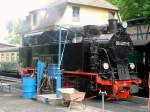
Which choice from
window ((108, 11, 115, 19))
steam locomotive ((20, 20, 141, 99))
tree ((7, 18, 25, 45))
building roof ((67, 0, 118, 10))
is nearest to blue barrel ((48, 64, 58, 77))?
steam locomotive ((20, 20, 141, 99))

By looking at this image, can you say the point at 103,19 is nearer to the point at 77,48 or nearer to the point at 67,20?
the point at 67,20

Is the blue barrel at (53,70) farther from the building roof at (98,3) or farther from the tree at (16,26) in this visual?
the building roof at (98,3)

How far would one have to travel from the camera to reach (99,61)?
48.2ft

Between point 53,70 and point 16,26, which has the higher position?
point 16,26

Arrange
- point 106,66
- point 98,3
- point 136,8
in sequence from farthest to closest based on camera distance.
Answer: point 98,3 → point 136,8 → point 106,66

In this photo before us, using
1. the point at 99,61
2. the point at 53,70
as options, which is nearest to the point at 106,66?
the point at 99,61

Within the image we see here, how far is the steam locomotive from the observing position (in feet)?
47.4

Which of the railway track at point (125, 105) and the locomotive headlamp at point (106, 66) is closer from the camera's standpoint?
the railway track at point (125, 105)

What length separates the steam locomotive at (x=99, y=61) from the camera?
1445 cm

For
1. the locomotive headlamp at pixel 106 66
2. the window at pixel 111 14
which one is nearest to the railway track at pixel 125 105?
the locomotive headlamp at pixel 106 66

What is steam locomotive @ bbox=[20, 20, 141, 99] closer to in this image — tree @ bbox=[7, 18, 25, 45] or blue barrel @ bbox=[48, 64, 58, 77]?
blue barrel @ bbox=[48, 64, 58, 77]

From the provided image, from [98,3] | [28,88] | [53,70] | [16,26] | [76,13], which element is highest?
[98,3]

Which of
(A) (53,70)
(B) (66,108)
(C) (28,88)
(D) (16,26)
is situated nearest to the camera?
(B) (66,108)

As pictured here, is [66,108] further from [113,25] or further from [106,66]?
[113,25]
